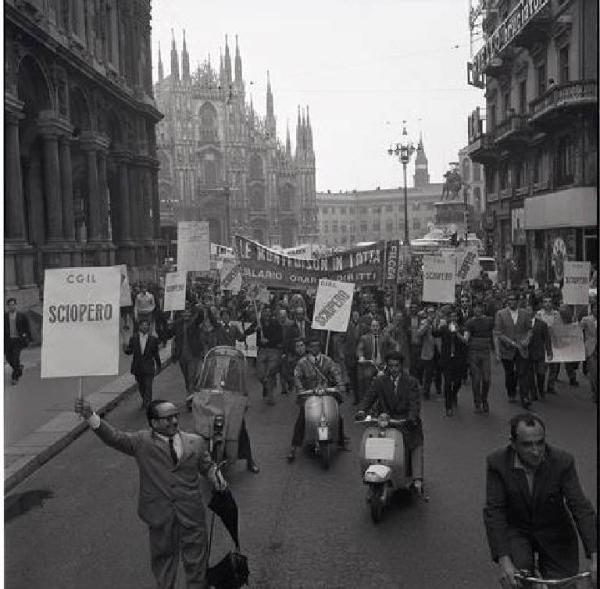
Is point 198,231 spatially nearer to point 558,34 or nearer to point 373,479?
point 558,34

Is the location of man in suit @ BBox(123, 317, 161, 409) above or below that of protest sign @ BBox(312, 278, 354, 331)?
below

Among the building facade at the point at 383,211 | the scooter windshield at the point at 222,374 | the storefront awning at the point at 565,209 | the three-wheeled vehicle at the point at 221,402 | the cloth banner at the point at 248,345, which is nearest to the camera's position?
the three-wheeled vehicle at the point at 221,402

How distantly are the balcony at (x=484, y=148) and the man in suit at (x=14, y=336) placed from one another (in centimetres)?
1715

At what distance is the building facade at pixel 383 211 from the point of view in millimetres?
53969

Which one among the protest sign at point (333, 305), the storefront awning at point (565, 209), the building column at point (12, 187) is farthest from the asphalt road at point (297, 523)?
the building column at point (12, 187)

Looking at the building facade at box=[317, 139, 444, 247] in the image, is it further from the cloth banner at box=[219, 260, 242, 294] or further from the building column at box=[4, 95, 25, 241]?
the building column at box=[4, 95, 25, 241]

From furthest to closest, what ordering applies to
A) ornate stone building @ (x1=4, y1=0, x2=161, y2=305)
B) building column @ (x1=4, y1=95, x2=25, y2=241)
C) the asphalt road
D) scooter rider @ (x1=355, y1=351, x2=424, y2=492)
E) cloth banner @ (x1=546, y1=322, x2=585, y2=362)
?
1. ornate stone building @ (x1=4, y1=0, x2=161, y2=305)
2. building column @ (x1=4, y1=95, x2=25, y2=241)
3. cloth banner @ (x1=546, y1=322, x2=585, y2=362)
4. scooter rider @ (x1=355, y1=351, x2=424, y2=492)
5. the asphalt road

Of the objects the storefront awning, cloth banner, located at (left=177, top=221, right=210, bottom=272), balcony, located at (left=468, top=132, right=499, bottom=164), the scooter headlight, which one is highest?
balcony, located at (left=468, top=132, right=499, bottom=164)

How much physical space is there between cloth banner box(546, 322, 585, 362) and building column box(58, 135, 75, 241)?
36.4 feet

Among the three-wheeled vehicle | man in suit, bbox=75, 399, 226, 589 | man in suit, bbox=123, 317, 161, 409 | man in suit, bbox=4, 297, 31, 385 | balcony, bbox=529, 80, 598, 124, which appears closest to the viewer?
man in suit, bbox=75, 399, 226, 589

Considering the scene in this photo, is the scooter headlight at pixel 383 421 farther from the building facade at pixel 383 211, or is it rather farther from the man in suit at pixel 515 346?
the building facade at pixel 383 211

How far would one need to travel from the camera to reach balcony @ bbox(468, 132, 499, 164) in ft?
84.7

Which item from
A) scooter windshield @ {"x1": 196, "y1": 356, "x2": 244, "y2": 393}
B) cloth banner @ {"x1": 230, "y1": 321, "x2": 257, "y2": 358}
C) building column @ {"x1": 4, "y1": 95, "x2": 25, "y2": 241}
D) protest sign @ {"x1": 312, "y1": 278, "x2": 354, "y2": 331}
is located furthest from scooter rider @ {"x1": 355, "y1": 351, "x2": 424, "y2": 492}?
building column @ {"x1": 4, "y1": 95, "x2": 25, "y2": 241}

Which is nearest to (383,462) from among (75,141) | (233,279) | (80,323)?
(80,323)
